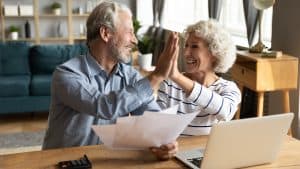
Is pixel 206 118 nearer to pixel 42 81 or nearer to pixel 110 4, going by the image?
pixel 110 4

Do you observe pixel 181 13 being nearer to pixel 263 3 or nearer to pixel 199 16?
pixel 199 16

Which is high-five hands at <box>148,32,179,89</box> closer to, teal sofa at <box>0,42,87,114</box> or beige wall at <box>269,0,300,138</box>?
beige wall at <box>269,0,300,138</box>

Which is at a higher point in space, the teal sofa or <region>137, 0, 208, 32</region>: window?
<region>137, 0, 208, 32</region>: window

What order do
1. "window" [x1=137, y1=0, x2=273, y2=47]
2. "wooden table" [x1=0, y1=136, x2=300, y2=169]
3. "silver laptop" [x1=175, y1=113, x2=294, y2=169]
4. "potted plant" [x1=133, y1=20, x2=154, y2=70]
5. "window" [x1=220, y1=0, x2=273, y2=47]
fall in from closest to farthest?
"silver laptop" [x1=175, y1=113, x2=294, y2=169], "wooden table" [x1=0, y1=136, x2=300, y2=169], "window" [x1=137, y1=0, x2=273, y2=47], "window" [x1=220, y1=0, x2=273, y2=47], "potted plant" [x1=133, y1=20, x2=154, y2=70]

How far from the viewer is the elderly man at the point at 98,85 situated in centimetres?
150

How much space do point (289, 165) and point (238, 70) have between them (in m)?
2.07

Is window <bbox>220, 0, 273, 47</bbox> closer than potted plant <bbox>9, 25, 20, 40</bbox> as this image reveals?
Yes

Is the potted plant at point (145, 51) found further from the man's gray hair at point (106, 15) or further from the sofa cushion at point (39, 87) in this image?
the man's gray hair at point (106, 15)

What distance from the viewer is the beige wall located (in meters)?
3.27

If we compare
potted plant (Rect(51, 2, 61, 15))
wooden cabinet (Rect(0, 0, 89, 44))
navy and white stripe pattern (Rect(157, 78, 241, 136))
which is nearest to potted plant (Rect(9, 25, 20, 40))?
wooden cabinet (Rect(0, 0, 89, 44))

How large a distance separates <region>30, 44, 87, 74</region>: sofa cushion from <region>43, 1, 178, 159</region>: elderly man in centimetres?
319

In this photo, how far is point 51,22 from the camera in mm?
7973

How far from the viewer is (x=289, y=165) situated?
1428mm

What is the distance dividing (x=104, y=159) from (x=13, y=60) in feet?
12.5
